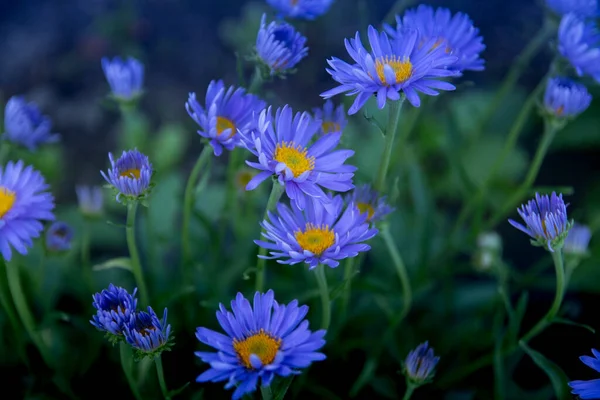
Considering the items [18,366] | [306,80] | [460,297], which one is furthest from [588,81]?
[18,366]

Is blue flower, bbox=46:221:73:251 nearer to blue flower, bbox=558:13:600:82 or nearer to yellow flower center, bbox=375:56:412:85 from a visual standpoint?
yellow flower center, bbox=375:56:412:85

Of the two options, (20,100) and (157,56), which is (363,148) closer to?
(157,56)

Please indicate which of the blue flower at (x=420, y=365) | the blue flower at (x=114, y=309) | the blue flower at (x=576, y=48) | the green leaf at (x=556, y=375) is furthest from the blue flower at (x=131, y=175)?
the blue flower at (x=576, y=48)

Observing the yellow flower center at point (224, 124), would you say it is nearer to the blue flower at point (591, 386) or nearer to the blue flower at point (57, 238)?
the blue flower at point (57, 238)

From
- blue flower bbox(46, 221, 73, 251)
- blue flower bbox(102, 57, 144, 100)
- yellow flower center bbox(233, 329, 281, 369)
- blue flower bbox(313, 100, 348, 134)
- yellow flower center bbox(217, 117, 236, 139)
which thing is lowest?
yellow flower center bbox(233, 329, 281, 369)

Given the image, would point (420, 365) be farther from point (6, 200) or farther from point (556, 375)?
point (6, 200)

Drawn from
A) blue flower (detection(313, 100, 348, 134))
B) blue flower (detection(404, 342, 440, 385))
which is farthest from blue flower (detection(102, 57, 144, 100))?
blue flower (detection(404, 342, 440, 385))

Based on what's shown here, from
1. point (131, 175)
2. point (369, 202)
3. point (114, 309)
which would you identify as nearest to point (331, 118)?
point (369, 202)
